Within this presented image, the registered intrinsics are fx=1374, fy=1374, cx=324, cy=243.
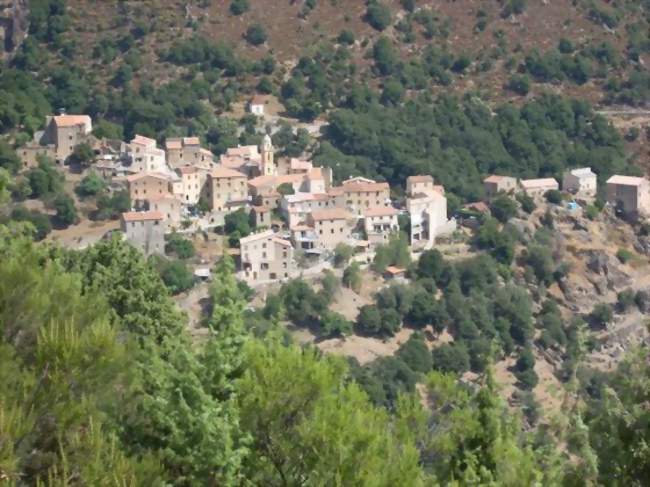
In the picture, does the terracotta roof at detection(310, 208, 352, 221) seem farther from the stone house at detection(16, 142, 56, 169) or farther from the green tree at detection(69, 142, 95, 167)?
the stone house at detection(16, 142, 56, 169)

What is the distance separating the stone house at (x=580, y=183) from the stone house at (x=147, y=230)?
16.2 m

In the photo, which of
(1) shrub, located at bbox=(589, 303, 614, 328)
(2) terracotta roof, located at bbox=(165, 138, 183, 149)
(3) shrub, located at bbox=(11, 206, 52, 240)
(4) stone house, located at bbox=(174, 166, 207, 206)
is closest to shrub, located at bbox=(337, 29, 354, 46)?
(2) terracotta roof, located at bbox=(165, 138, 183, 149)

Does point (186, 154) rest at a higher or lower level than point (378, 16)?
lower

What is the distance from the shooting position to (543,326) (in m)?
38.3

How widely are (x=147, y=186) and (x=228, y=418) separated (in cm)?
3068

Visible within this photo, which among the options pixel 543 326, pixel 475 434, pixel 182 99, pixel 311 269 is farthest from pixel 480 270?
pixel 475 434

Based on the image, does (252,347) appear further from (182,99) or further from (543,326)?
(182,99)

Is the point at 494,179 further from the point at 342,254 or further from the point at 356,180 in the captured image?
the point at 342,254

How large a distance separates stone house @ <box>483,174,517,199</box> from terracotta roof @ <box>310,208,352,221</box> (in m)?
7.64

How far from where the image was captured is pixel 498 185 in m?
45.2

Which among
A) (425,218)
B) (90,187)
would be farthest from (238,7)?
(425,218)

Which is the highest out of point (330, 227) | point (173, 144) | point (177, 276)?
point (173, 144)

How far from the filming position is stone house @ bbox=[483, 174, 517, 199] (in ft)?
148

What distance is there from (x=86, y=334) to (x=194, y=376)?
787 millimetres
